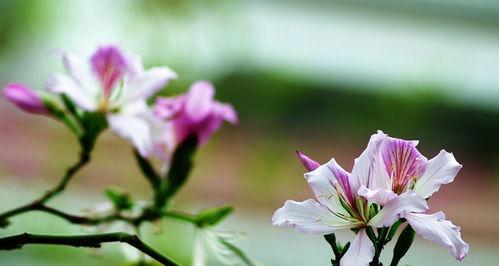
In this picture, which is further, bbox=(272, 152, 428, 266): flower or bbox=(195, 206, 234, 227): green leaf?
bbox=(195, 206, 234, 227): green leaf

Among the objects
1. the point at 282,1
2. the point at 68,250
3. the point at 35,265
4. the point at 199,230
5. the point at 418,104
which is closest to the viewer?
the point at 199,230

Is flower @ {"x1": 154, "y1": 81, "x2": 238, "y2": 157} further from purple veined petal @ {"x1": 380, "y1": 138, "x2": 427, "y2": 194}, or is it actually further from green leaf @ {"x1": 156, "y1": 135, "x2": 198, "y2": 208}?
purple veined petal @ {"x1": 380, "y1": 138, "x2": 427, "y2": 194}

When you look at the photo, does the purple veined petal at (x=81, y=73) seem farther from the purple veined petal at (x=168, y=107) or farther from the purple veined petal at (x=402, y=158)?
the purple veined petal at (x=402, y=158)

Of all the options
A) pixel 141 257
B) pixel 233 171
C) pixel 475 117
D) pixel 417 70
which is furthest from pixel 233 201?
pixel 141 257

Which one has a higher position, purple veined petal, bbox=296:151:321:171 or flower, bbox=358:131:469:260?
purple veined petal, bbox=296:151:321:171

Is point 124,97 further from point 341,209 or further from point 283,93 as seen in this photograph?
point 283,93

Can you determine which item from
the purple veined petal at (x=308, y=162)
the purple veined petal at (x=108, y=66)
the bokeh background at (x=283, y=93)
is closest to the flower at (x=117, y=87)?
the purple veined petal at (x=108, y=66)

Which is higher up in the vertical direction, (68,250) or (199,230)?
(68,250)

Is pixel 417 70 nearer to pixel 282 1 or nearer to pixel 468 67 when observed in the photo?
pixel 468 67

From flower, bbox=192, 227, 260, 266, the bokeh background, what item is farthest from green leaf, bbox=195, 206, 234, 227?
the bokeh background
